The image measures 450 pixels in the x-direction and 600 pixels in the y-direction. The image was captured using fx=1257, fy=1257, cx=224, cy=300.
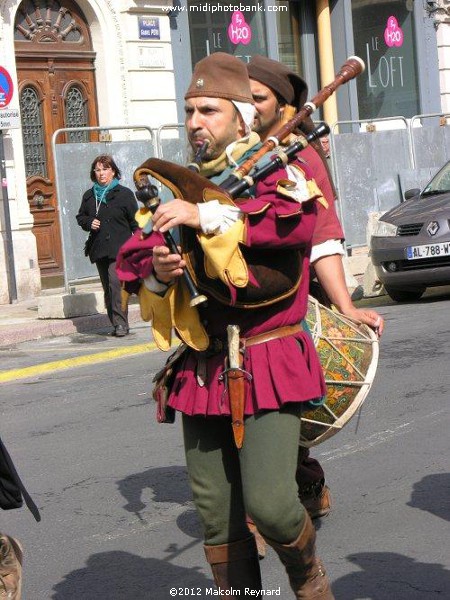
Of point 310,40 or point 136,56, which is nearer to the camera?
point 136,56

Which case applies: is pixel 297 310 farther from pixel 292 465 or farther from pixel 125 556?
pixel 125 556

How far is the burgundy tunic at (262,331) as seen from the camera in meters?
3.61

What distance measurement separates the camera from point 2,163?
1683cm

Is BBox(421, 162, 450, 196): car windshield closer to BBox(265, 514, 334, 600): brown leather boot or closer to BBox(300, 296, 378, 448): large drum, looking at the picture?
BBox(300, 296, 378, 448): large drum

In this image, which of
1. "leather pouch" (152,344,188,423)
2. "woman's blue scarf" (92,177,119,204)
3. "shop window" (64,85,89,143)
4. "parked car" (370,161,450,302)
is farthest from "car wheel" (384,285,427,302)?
"leather pouch" (152,344,188,423)

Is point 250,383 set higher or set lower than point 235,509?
higher

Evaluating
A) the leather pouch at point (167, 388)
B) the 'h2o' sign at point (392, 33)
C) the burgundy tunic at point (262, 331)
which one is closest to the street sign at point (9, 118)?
the 'h2o' sign at point (392, 33)

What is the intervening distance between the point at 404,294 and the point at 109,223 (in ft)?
11.8

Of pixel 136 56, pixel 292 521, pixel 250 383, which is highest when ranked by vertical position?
pixel 136 56

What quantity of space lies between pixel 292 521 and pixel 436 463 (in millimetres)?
2984

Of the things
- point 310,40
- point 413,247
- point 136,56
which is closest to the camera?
point 413,247

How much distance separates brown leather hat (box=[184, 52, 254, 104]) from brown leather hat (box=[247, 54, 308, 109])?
96 cm

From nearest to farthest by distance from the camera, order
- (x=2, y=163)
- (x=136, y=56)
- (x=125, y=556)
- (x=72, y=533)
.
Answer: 1. (x=125, y=556)
2. (x=72, y=533)
3. (x=2, y=163)
4. (x=136, y=56)

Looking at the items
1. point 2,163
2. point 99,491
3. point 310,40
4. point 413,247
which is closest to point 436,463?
point 99,491
